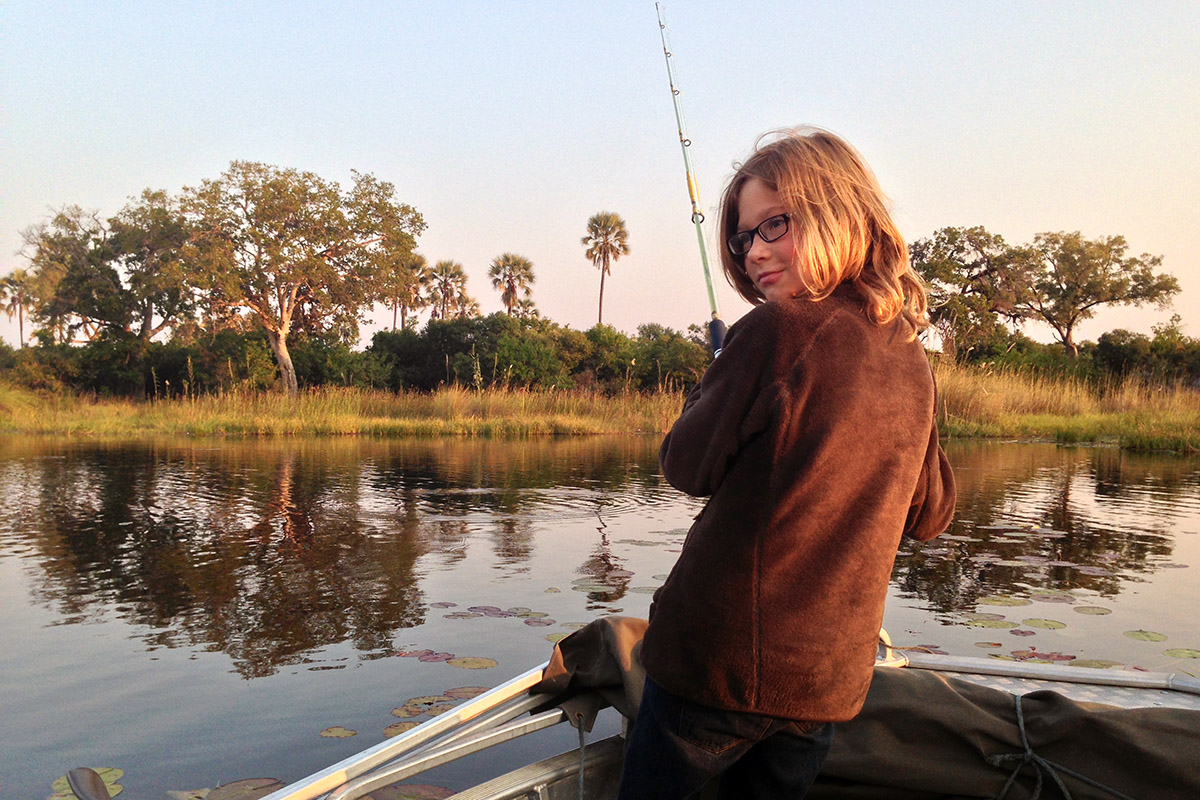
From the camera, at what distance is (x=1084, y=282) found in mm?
36062

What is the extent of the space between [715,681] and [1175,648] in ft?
11.1

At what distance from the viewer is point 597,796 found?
2031 mm

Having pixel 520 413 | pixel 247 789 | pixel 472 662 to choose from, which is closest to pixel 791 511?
pixel 247 789

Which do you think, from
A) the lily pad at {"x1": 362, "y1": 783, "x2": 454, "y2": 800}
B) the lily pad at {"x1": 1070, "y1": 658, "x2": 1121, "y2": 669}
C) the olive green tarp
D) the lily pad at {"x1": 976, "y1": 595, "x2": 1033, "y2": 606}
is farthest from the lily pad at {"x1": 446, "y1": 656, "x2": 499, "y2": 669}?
the lily pad at {"x1": 976, "y1": 595, "x2": 1033, "y2": 606}

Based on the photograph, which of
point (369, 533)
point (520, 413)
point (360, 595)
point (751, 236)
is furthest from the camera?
point (520, 413)

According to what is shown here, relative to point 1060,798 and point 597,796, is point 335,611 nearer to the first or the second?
point 597,796

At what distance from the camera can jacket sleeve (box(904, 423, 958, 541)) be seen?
174 centimetres

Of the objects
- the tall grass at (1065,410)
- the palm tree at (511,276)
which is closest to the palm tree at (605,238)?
the palm tree at (511,276)

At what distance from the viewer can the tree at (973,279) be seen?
29.4 m

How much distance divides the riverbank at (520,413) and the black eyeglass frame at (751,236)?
18.1 metres

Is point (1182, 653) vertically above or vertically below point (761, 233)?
below

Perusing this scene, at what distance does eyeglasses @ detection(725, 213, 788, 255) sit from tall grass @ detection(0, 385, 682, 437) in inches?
720

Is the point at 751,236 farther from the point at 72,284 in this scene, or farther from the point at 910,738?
the point at 72,284

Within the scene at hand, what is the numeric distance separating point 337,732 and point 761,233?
6.92ft
